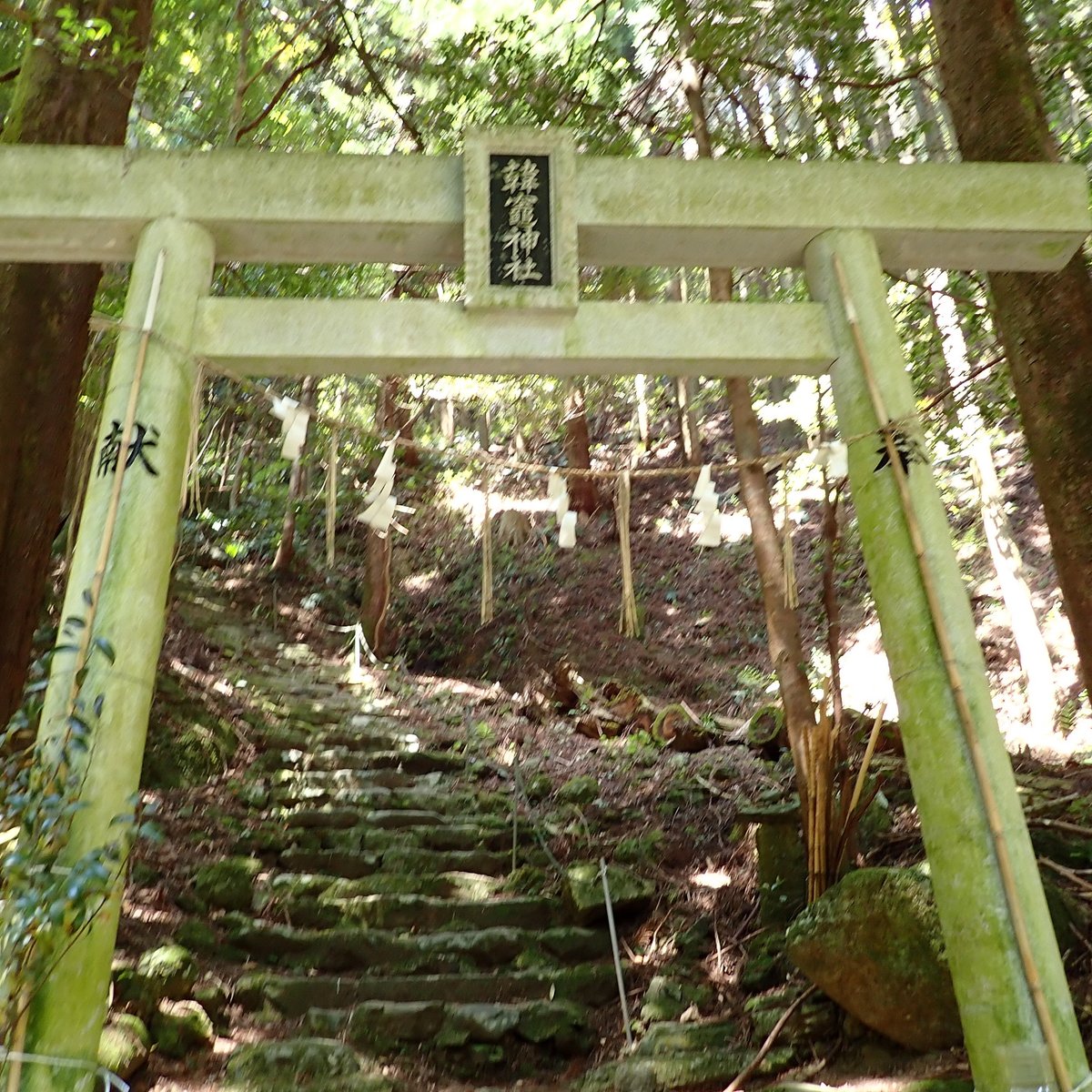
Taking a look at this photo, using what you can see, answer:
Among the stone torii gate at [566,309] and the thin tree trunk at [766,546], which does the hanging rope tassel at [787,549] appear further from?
the stone torii gate at [566,309]

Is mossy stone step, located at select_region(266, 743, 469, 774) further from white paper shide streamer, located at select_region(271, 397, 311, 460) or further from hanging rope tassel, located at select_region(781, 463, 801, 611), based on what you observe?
white paper shide streamer, located at select_region(271, 397, 311, 460)

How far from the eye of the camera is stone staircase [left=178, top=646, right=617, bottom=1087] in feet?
16.6

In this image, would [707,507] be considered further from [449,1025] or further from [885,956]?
[449,1025]

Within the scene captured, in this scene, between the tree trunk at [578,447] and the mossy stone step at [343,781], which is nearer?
the mossy stone step at [343,781]

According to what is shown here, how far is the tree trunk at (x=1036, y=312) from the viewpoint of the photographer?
447cm

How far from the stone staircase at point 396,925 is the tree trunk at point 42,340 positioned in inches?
85.6

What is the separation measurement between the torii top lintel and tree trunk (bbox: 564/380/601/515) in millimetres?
8668

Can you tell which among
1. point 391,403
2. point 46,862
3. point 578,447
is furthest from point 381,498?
point 578,447

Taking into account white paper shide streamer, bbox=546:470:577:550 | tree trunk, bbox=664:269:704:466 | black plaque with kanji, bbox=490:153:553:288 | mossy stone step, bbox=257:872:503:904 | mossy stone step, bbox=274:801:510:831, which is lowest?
mossy stone step, bbox=257:872:503:904

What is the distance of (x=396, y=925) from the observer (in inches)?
237

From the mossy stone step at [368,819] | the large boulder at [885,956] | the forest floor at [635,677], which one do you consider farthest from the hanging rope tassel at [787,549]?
the mossy stone step at [368,819]

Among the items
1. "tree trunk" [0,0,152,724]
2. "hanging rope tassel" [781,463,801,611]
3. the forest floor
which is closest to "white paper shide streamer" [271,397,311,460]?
"tree trunk" [0,0,152,724]

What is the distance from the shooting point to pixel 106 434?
11.8 ft

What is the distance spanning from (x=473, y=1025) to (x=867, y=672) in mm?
8097
